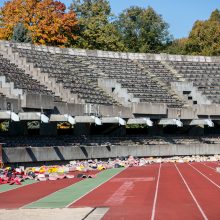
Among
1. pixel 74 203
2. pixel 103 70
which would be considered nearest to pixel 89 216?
pixel 74 203

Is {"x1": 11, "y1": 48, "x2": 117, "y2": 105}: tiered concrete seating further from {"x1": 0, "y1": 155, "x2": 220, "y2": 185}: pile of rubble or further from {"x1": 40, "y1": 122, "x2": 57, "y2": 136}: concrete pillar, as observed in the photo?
{"x1": 0, "y1": 155, "x2": 220, "y2": 185}: pile of rubble

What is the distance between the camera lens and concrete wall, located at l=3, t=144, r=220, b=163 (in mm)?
26312

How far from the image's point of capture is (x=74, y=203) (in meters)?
13.9

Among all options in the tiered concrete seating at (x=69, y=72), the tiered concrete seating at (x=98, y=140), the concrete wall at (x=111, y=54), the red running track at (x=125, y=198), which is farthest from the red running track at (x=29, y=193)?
the concrete wall at (x=111, y=54)

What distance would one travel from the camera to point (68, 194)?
52.9ft

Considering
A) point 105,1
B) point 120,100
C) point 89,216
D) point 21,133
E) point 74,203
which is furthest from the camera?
point 105,1

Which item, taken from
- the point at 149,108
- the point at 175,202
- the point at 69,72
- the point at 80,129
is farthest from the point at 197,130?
the point at 175,202

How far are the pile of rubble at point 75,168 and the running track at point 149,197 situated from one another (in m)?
1.43

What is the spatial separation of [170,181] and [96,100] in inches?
578

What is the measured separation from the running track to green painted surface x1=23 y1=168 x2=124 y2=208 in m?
0.25

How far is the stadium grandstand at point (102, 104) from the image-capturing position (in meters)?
28.2

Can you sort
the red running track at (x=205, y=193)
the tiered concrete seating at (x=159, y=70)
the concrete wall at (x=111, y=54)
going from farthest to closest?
the tiered concrete seating at (x=159, y=70) → the concrete wall at (x=111, y=54) → the red running track at (x=205, y=193)

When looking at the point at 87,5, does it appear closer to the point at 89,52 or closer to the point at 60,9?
the point at 60,9

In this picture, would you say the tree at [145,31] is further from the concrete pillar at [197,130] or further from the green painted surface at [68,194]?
the green painted surface at [68,194]
